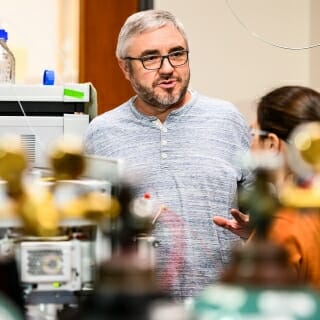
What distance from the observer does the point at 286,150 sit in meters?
1.00

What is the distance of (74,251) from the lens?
107 centimetres

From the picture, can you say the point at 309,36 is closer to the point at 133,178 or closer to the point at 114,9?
the point at 114,9

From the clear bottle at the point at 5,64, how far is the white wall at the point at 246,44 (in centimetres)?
92

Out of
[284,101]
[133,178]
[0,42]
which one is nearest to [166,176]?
[284,101]

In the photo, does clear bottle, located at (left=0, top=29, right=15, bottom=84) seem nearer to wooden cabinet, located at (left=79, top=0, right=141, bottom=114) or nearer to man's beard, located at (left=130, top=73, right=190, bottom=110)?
man's beard, located at (left=130, top=73, right=190, bottom=110)

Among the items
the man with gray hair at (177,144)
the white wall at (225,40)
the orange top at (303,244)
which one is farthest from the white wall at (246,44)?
the orange top at (303,244)

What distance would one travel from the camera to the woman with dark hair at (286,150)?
1047 mm

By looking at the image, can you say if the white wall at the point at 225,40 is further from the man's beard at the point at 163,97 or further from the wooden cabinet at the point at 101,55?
the man's beard at the point at 163,97

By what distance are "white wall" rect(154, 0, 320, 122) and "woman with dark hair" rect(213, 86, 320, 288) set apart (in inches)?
66.0

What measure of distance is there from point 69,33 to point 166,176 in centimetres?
161

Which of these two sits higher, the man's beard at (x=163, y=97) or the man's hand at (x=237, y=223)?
the man's beard at (x=163, y=97)

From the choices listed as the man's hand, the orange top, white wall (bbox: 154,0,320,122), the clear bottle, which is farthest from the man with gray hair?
white wall (bbox: 154,0,320,122)

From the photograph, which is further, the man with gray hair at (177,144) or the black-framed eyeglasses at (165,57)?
the black-framed eyeglasses at (165,57)

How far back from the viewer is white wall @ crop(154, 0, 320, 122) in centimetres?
358
